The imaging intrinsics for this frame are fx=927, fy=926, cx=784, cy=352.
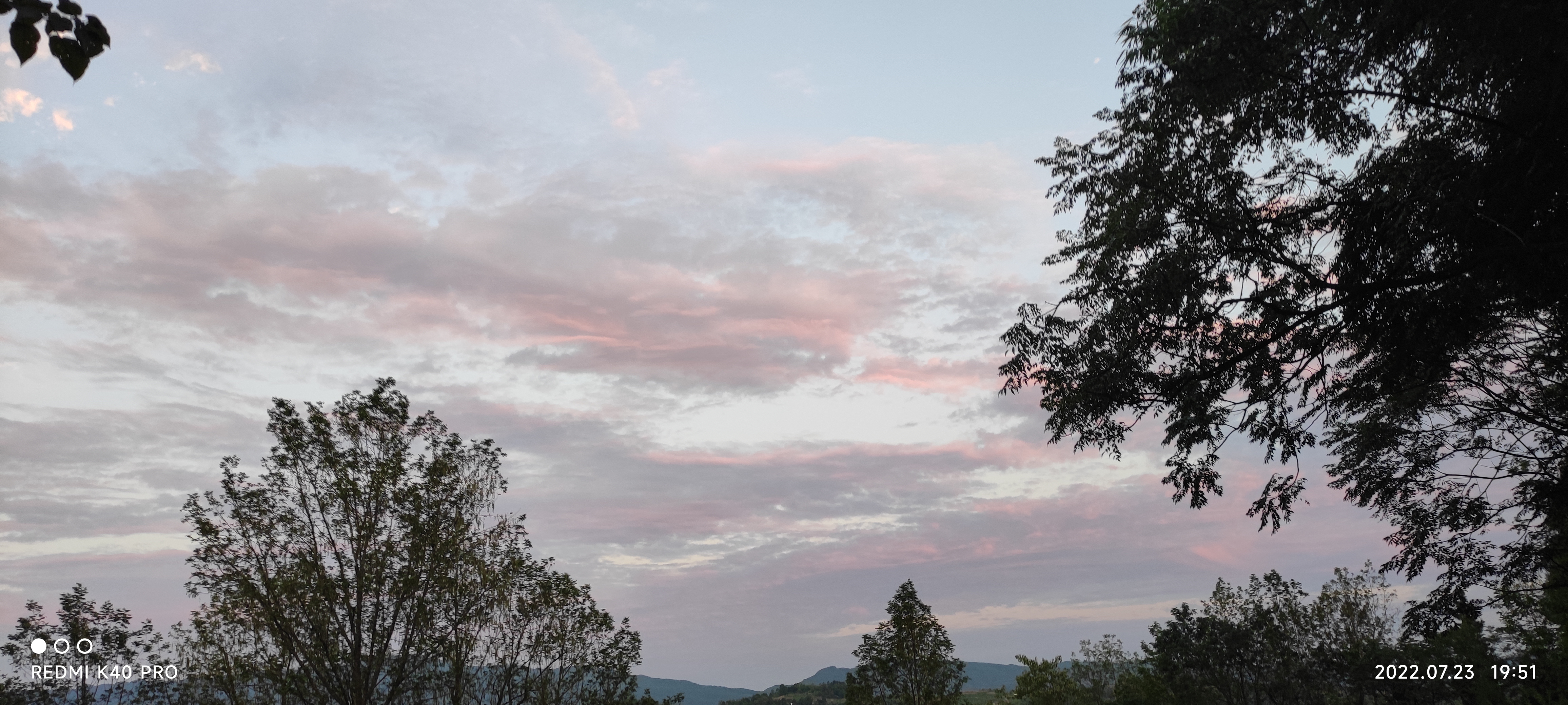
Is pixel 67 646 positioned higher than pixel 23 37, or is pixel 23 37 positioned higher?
pixel 23 37

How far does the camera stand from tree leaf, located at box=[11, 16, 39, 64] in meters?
2.55

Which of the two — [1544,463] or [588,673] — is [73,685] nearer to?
[588,673]

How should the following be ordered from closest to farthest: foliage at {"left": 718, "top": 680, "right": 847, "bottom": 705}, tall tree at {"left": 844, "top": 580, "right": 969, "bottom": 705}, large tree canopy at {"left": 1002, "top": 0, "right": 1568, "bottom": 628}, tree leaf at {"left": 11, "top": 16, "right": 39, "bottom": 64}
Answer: tree leaf at {"left": 11, "top": 16, "right": 39, "bottom": 64}
large tree canopy at {"left": 1002, "top": 0, "right": 1568, "bottom": 628}
tall tree at {"left": 844, "top": 580, "right": 969, "bottom": 705}
foliage at {"left": 718, "top": 680, "right": 847, "bottom": 705}

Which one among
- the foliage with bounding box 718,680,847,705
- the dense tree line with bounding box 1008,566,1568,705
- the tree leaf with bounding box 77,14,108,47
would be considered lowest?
the foliage with bounding box 718,680,847,705

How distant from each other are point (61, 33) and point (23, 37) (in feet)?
0.30

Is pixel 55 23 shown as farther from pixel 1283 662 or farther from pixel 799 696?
pixel 799 696

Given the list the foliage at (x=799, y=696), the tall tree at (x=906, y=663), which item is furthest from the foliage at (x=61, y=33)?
the foliage at (x=799, y=696)

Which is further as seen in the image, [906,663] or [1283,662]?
[1283,662]

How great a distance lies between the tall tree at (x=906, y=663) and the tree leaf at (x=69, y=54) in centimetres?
3290

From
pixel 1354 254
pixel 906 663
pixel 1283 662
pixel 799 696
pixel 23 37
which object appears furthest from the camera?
pixel 799 696

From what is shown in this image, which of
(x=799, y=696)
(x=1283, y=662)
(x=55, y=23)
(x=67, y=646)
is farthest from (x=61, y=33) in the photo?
(x=799, y=696)

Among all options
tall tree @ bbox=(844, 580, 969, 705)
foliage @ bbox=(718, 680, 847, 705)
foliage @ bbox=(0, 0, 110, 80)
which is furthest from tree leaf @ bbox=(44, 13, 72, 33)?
foliage @ bbox=(718, 680, 847, 705)

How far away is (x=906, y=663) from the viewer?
33188 millimetres

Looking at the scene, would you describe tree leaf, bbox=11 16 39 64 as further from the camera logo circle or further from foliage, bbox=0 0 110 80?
the camera logo circle
